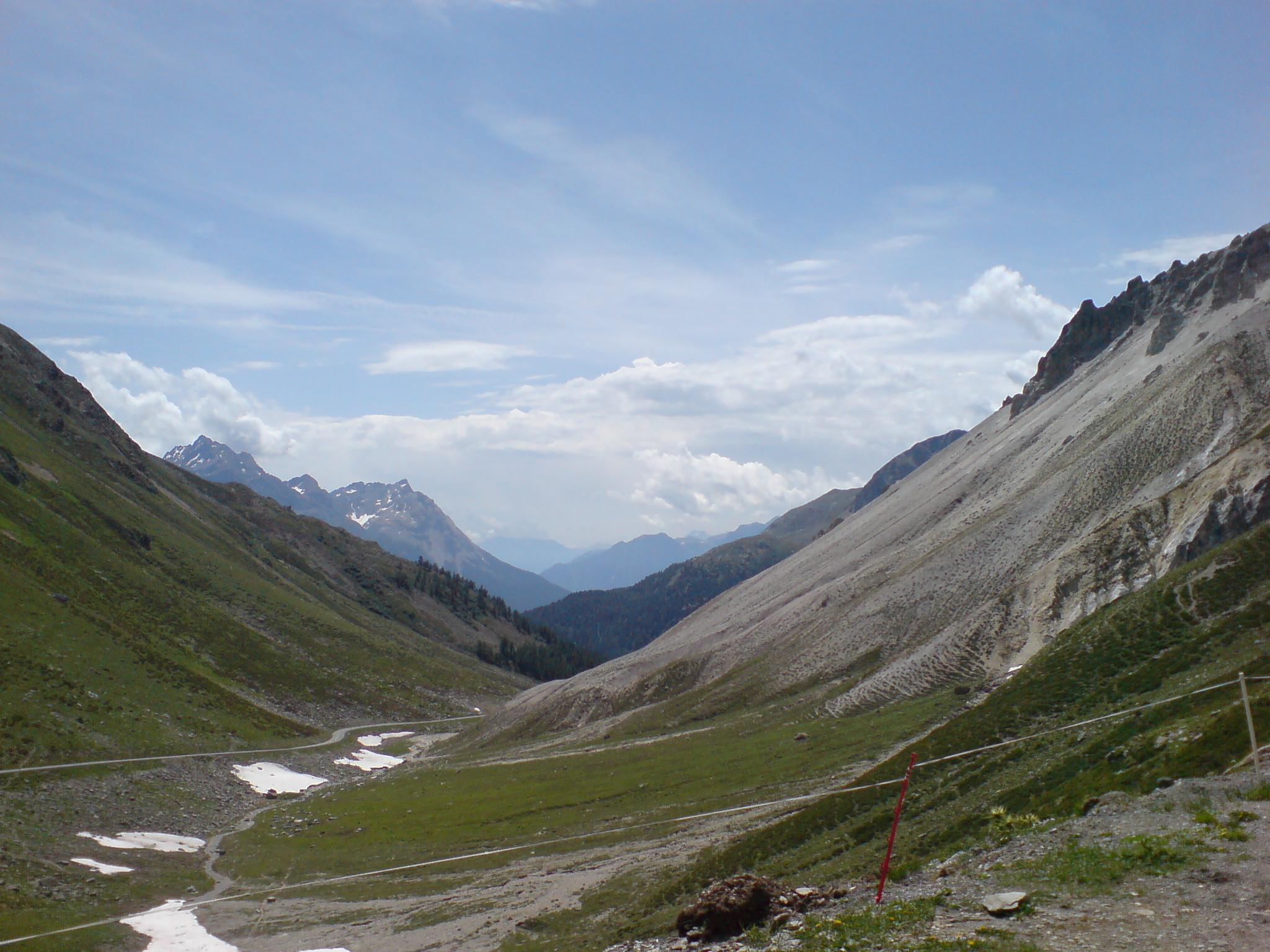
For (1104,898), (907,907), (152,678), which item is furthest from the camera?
(152,678)

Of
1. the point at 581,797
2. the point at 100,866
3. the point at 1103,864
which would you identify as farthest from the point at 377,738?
the point at 1103,864

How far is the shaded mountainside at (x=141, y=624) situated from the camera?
229ft

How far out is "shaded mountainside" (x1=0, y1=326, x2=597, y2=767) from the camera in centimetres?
6981

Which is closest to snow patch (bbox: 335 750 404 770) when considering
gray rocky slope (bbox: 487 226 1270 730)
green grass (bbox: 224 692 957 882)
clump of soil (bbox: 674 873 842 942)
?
gray rocky slope (bbox: 487 226 1270 730)

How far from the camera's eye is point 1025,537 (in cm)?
7300

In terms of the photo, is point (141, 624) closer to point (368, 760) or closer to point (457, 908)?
point (368, 760)

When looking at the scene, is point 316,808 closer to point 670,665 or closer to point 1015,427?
point 670,665

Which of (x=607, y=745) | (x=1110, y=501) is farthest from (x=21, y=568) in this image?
(x=1110, y=501)

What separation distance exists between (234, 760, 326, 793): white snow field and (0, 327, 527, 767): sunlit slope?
226 inches

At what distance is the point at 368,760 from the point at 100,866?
55428 mm

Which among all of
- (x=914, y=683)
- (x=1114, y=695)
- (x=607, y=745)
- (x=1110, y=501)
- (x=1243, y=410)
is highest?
(x=1243, y=410)

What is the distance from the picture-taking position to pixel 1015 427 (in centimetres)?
13325

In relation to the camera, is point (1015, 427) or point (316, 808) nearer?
point (316, 808)

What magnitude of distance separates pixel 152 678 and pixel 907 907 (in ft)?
297
